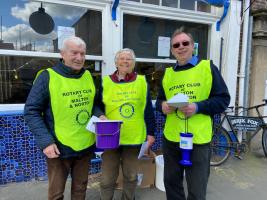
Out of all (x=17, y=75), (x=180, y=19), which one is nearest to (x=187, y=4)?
(x=180, y=19)

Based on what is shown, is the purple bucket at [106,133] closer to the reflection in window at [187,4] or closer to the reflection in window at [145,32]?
the reflection in window at [145,32]

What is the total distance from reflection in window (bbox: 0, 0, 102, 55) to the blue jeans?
6.84 ft

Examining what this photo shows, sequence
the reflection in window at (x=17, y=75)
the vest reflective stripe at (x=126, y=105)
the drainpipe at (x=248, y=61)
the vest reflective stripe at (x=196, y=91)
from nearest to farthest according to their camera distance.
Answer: the vest reflective stripe at (x=196, y=91) → the vest reflective stripe at (x=126, y=105) → the reflection in window at (x=17, y=75) → the drainpipe at (x=248, y=61)

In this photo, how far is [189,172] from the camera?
2.10 metres

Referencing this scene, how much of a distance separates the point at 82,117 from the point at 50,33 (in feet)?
5.91

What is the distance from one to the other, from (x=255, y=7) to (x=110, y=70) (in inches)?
121

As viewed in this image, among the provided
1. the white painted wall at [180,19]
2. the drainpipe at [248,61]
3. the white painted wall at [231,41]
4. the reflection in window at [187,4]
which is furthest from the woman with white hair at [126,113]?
the drainpipe at [248,61]

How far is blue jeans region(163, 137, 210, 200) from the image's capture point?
204 centimetres

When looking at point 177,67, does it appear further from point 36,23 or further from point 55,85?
point 36,23

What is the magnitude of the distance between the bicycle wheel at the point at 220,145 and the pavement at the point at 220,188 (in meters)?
0.17

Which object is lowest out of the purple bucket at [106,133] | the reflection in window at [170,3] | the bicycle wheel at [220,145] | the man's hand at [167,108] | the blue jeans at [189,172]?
the bicycle wheel at [220,145]

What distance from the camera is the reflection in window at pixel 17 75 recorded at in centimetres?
321

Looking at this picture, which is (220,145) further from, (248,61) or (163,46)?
(163,46)

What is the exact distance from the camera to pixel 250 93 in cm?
480
